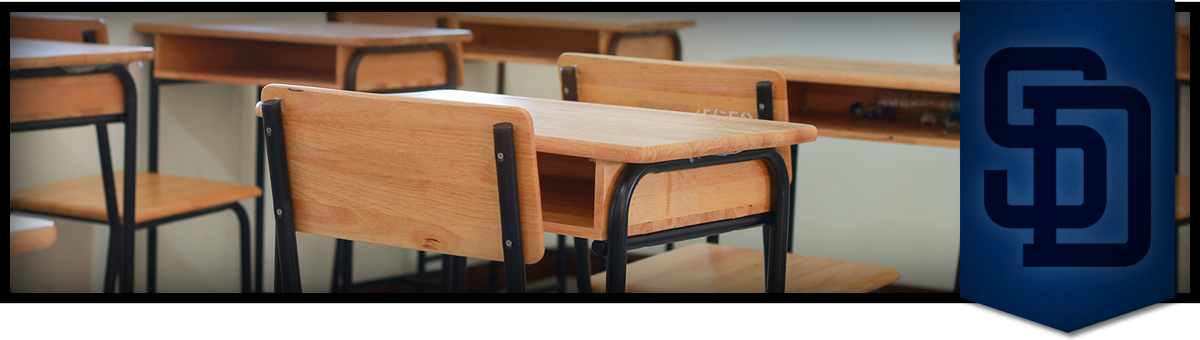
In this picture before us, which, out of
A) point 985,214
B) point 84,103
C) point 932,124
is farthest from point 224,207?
point 985,214

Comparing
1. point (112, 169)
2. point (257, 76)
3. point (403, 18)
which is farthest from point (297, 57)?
point (112, 169)

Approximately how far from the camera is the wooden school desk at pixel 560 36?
3.86 m

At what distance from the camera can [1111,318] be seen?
1587mm

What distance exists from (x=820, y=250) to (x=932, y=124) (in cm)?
129

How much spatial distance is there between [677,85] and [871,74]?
58cm

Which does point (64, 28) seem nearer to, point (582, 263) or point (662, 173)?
point (582, 263)

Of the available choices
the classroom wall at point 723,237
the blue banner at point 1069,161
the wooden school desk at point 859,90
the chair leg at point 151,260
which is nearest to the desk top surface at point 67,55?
the classroom wall at point 723,237

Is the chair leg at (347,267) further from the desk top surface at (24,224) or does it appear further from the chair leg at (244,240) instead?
the desk top surface at (24,224)

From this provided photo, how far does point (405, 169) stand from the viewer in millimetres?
1739

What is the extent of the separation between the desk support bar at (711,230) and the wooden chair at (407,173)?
0.10 m

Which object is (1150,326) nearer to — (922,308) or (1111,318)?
(1111,318)

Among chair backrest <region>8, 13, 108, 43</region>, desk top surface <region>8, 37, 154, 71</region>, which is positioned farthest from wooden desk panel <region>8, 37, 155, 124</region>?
chair backrest <region>8, 13, 108, 43</region>

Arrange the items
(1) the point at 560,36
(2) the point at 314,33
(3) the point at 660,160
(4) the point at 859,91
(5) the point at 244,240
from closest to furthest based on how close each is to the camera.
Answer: (3) the point at 660,160 → (4) the point at 859,91 → (2) the point at 314,33 → (5) the point at 244,240 → (1) the point at 560,36

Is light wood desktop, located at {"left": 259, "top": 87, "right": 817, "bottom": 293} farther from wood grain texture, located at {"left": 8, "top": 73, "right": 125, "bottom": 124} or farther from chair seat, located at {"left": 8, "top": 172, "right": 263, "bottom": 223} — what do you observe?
chair seat, located at {"left": 8, "top": 172, "right": 263, "bottom": 223}
